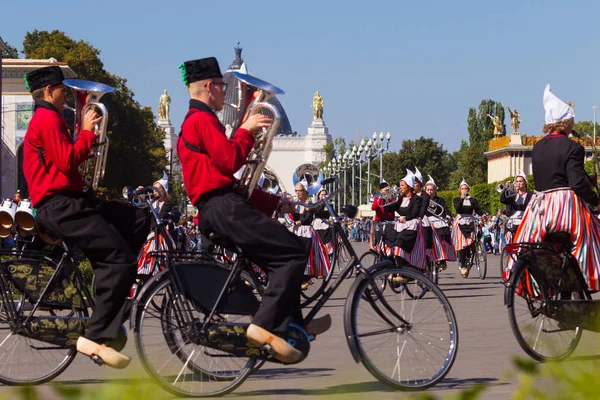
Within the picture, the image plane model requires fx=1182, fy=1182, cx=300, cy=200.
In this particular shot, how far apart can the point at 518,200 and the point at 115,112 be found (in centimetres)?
4594

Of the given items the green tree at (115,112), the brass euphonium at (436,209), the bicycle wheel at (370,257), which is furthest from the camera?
the green tree at (115,112)

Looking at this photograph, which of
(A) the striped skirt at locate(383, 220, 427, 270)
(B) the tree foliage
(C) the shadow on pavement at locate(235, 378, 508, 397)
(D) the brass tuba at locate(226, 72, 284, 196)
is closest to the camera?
(D) the brass tuba at locate(226, 72, 284, 196)

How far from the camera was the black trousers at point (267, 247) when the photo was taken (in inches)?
227

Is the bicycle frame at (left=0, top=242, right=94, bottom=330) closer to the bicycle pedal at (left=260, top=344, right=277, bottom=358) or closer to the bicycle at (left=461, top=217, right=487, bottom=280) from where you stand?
the bicycle pedal at (left=260, top=344, right=277, bottom=358)

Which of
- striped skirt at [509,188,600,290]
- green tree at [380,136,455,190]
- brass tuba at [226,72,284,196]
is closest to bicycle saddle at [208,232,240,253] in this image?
brass tuba at [226,72,284,196]

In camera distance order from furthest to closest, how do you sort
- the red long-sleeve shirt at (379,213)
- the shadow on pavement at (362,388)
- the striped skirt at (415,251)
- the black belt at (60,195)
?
the red long-sleeve shirt at (379,213) < the striped skirt at (415,251) < the black belt at (60,195) < the shadow on pavement at (362,388)

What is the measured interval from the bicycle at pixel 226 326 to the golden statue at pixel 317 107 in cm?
16464

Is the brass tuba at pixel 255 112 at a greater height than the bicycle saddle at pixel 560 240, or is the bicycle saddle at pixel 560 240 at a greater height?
the brass tuba at pixel 255 112

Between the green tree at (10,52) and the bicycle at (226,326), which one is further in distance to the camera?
the green tree at (10,52)

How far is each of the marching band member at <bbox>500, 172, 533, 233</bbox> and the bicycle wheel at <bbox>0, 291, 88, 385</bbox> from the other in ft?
43.1

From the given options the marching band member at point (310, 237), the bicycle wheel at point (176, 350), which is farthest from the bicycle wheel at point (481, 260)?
the bicycle wheel at point (176, 350)

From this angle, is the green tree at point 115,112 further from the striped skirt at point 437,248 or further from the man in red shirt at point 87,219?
the man in red shirt at point 87,219

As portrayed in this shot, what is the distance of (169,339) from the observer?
233 inches

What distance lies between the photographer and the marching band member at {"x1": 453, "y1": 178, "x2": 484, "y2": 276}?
20891 millimetres
